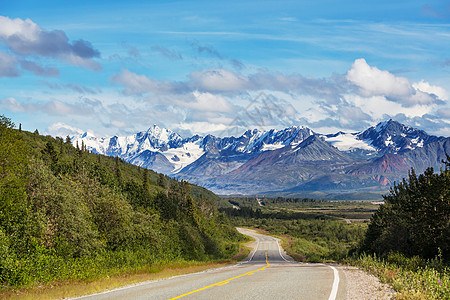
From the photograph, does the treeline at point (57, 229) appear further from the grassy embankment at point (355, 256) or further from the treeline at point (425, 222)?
the treeline at point (425, 222)

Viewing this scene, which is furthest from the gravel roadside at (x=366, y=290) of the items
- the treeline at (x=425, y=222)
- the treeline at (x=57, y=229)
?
the treeline at (x=57, y=229)

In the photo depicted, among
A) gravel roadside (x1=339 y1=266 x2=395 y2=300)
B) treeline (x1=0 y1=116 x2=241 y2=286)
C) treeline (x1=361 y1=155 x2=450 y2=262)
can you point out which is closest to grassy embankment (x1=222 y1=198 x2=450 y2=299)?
gravel roadside (x1=339 y1=266 x2=395 y2=300)

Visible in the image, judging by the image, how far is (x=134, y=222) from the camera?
40.9 meters

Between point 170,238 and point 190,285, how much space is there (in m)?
30.8

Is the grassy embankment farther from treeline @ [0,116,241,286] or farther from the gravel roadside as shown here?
treeline @ [0,116,241,286]

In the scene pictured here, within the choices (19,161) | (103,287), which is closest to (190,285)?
(103,287)

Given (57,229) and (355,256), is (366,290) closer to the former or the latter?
(57,229)

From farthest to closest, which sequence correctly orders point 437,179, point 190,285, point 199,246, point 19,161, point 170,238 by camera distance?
point 199,246 → point 170,238 → point 437,179 → point 19,161 → point 190,285

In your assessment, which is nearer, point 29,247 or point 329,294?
point 329,294

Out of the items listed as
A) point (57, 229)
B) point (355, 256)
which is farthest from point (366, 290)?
point (355, 256)

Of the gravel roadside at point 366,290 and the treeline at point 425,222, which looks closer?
the gravel roadside at point 366,290

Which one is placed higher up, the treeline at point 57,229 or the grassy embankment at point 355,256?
the treeline at point 57,229

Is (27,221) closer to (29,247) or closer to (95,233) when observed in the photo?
(29,247)

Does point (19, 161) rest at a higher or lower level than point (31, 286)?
higher
